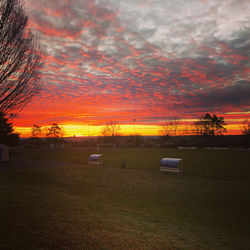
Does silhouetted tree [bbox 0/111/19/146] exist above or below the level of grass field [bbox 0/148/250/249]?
above

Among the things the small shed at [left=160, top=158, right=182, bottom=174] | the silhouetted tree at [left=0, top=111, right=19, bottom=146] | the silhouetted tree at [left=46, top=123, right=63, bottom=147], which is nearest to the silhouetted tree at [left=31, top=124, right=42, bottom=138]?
the silhouetted tree at [left=46, top=123, right=63, bottom=147]

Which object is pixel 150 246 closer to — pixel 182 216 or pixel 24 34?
pixel 182 216

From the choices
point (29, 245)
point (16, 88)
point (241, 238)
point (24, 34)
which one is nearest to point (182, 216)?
point (241, 238)

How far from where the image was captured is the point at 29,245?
475cm

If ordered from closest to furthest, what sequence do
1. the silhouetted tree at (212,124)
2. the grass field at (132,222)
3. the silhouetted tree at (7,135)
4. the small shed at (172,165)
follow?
the grass field at (132,222) < the small shed at (172,165) < the silhouetted tree at (7,135) < the silhouetted tree at (212,124)

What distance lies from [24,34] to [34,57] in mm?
881

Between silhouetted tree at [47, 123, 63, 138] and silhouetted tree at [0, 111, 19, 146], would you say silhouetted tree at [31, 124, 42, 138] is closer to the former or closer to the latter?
silhouetted tree at [47, 123, 63, 138]

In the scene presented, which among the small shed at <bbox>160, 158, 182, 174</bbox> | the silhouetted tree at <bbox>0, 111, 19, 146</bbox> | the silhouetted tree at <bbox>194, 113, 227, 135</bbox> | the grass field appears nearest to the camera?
the grass field

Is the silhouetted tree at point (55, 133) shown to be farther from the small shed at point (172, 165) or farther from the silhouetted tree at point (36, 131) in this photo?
the small shed at point (172, 165)

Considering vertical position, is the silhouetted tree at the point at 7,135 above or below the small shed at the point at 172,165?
above

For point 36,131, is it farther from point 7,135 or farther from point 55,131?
point 7,135

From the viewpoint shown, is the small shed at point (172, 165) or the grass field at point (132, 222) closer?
the grass field at point (132, 222)

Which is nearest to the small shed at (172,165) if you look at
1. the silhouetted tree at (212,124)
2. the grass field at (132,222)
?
the grass field at (132,222)

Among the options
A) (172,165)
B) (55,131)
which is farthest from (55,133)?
(172,165)
